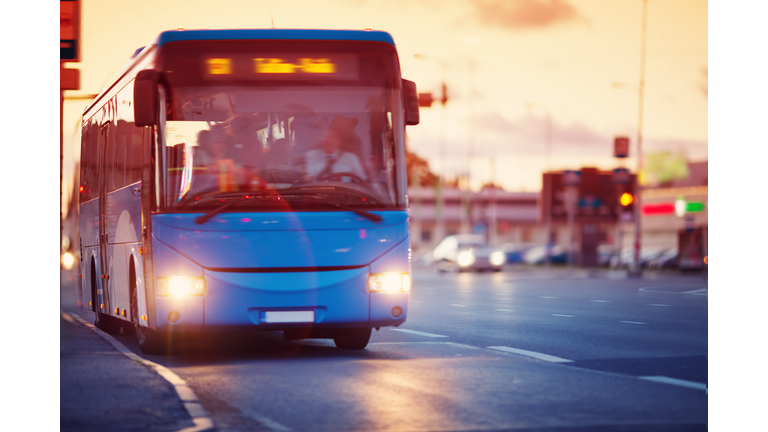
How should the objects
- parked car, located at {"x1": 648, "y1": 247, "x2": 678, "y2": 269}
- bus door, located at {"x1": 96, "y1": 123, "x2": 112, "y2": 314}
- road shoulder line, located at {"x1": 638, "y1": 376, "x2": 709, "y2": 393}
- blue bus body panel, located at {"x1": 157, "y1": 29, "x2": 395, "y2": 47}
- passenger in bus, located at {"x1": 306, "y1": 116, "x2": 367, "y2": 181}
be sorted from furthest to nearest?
parked car, located at {"x1": 648, "y1": 247, "x2": 678, "y2": 269} < bus door, located at {"x1": 96, "y1": 123, "x2": 112, "y2": 314} < blue bus body panel, located at {"x1": 157, "y1": 29, "x2": 395, "y2": 47} < passenger in bus, located at {"x1": 306, "y1": 116, "x2": 367, "y2": 181} < road shoulder line, located at {"x1": 638, "y1": 376, "x2": 709, "y2": 393}

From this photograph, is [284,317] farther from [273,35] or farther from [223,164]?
[273,35]

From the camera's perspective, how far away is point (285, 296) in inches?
426

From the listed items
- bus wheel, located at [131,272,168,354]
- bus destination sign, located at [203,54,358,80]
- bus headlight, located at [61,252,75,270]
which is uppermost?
bus destination sign, located at [203,54,358,80]

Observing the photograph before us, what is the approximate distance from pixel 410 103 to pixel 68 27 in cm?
331

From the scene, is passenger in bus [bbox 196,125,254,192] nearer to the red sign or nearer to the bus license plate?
the bus license plate

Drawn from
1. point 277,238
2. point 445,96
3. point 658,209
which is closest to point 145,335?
point 277,238

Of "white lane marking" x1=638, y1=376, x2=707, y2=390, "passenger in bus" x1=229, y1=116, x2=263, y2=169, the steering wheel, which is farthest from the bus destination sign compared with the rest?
"white lane marking" x1=638, y1=376, x2=707, y2=390

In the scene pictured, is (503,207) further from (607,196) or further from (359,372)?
(359,372)

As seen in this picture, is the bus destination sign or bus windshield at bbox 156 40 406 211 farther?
the bus destination sign

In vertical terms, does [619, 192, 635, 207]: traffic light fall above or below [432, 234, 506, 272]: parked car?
above

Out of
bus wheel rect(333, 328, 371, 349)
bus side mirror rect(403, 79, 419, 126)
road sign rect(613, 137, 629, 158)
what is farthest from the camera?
road sign rect(613, 137, 629, 158)

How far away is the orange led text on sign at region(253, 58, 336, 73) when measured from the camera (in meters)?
11.0

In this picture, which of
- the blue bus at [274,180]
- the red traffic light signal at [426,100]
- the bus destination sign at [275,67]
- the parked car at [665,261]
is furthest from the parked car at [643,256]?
the bus destination sign at [275,67]

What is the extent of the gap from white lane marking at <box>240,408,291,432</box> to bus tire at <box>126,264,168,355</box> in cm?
367
